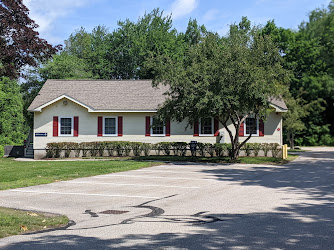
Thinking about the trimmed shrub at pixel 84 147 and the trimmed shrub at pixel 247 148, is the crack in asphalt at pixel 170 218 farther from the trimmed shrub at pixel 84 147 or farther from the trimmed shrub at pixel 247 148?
the trimmed shrub at pixel 84 147

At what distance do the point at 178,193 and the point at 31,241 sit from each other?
6.52m

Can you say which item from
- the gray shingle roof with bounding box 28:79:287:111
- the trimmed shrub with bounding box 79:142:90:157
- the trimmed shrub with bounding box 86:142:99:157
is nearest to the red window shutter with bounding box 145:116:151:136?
the gray shingle roof with bounding box 28:79:287:111

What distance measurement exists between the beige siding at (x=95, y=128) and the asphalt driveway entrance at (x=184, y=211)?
13915 mm

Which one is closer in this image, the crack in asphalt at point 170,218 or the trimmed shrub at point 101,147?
the crack in asphalt at point 170,218

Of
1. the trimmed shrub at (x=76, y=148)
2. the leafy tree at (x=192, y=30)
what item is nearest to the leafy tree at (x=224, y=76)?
the trimmed shrub at (x=76, y=148)

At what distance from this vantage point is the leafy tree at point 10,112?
43016mm

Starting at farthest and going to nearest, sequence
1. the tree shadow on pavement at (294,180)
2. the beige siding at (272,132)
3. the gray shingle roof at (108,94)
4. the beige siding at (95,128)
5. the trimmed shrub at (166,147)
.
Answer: the gray shingle roof at (108,94) < the beige siding at (95,128) < the beige siding at (272,132) < the trimmed shrub at (166,147) < the tree shadow on pavement at (294,180)

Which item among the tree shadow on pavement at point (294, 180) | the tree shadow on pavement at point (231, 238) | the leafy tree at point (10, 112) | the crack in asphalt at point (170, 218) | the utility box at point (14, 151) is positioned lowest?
the tree shadow on pavement at point (231, 238)

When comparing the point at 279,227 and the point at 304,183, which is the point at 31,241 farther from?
the point at 304,183

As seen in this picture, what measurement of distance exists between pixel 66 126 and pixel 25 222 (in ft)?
78.3

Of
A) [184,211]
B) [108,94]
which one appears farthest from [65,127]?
[184,211]

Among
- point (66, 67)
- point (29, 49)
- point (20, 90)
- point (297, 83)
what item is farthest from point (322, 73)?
point (29, 49)

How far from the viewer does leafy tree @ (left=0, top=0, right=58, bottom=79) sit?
2570 centimetres

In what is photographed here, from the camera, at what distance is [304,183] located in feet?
50.7
